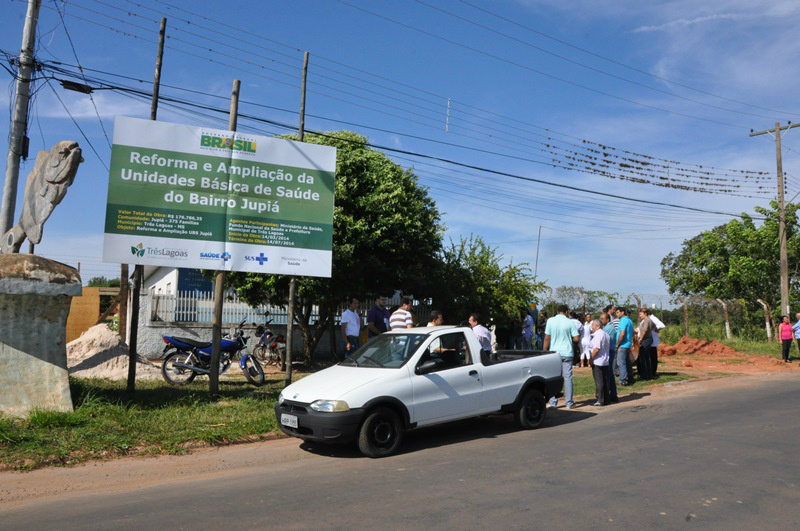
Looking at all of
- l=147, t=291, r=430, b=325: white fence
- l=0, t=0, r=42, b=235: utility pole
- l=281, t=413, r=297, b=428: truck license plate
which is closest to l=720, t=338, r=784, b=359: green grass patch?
l=147, t=291, r=430, b=325: white fence

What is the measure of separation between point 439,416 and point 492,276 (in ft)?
43.4

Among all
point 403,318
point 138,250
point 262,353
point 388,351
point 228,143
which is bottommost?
point 262,353

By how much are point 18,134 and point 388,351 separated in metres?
9.51

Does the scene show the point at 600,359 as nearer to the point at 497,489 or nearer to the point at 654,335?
the point at 654,335

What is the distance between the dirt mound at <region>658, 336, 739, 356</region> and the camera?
79.8ft

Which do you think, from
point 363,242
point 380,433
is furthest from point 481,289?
point 380,433

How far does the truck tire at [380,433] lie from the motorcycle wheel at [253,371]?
6.24 metres

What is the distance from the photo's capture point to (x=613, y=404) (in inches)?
467

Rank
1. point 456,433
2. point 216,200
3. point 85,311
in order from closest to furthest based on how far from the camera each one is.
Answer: point 456,433 < point 216,200 < point 85,311

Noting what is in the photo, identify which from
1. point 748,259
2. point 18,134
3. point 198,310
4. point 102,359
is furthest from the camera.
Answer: point 748,259

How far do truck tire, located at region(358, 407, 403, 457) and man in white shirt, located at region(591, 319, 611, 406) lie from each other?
5.22m

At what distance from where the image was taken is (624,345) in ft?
46.9

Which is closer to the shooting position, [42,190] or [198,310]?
[42,190]

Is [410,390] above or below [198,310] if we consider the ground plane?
below
